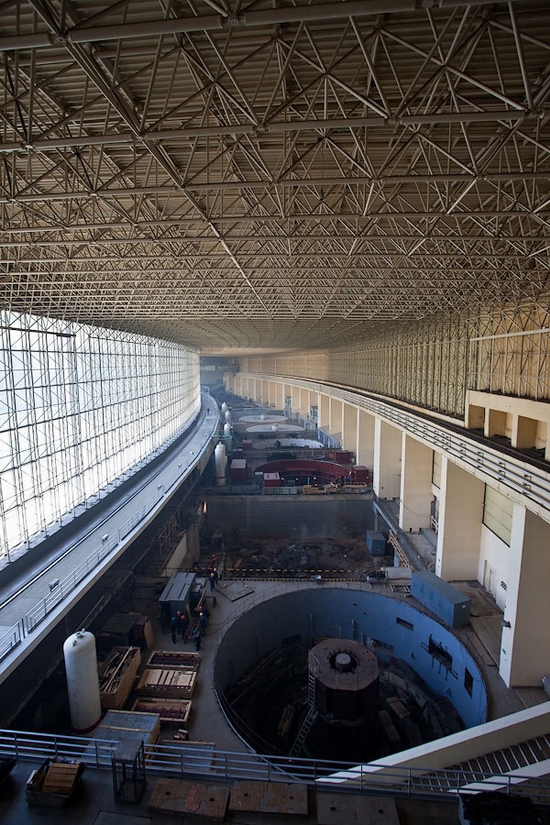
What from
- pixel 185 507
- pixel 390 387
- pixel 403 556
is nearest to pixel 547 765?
pixel 403 556

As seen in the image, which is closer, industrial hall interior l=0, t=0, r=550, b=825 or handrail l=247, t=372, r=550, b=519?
industrial hall interior l=0, t=0, r=550, b=825

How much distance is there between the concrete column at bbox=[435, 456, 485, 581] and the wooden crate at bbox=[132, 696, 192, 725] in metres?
13.6

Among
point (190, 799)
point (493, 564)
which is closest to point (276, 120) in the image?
point (190, 799)

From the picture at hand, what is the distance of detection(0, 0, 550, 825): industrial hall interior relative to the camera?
6797 mm

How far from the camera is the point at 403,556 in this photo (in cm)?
2539

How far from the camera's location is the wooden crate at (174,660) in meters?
14.9

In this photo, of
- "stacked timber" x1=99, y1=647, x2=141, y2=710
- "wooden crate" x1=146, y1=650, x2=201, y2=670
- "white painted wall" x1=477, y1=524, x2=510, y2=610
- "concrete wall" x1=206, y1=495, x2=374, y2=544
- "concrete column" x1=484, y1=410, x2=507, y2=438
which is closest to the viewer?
"stacked timber" x1=99, y1=647, x2=141, y2=710

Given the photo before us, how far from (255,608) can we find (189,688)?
18.7 feet

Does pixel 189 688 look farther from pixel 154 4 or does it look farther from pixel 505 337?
pixel 505 337

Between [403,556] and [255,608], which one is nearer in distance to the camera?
[255,608]

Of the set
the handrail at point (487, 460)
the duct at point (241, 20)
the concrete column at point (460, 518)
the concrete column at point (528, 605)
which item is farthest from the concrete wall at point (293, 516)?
the duct at point (241, 20)

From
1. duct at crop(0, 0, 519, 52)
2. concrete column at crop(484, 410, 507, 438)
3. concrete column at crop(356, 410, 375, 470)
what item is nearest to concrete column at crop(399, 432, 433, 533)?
concrete column at crop(484, 410, 507, 438)

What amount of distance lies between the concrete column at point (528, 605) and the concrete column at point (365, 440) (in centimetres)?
2822

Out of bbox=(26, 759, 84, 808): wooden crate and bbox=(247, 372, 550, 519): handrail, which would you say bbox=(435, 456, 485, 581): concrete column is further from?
bbox=(26, 759, 84, 808): wooden crate
